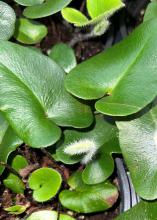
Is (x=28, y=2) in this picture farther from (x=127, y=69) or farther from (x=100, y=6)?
(x=127, y=69)

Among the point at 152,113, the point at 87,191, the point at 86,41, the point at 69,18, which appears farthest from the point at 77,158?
the point at 86,41

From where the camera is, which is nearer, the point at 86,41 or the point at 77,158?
the point at 77,158

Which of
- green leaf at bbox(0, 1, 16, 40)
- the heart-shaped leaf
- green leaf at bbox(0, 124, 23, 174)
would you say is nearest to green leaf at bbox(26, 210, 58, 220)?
the heart-shaped leaf

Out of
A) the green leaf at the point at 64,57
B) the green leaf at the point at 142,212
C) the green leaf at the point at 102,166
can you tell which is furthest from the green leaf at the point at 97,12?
the green leaf at the point at 142,212

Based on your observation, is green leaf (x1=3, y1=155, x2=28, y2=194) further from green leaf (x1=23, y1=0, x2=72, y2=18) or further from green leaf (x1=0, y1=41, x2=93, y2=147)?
green leaf (x1=23, y1=0, x2=72, y2=18)

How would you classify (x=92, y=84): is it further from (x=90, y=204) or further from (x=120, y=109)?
(x=90, y=204)
